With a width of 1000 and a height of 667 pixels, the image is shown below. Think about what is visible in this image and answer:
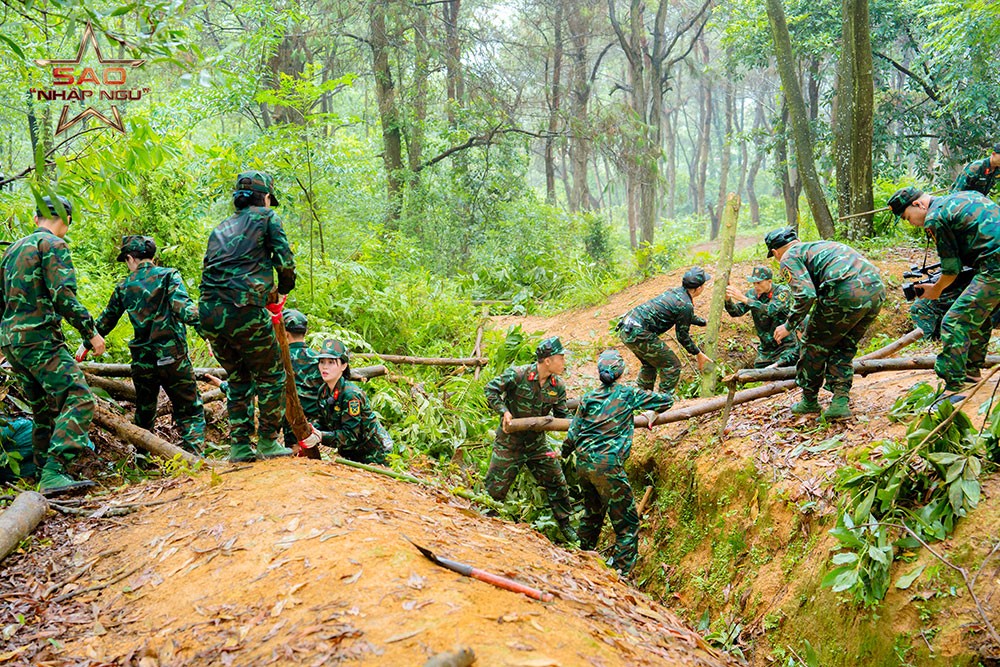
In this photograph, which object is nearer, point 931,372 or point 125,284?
point 125,284

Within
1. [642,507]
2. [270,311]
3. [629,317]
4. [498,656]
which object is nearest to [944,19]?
[629,317]

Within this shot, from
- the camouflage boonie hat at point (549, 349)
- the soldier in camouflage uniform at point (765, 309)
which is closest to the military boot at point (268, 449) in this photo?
the camouflage boonie hat at point (549, 349)

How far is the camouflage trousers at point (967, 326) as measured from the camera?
18.9 feet

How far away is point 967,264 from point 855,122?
24.3 feet

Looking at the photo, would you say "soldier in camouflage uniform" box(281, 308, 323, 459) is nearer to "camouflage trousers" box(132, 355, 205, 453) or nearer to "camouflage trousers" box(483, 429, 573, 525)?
"camouflage trousers" box(132, 355, 205, 453)

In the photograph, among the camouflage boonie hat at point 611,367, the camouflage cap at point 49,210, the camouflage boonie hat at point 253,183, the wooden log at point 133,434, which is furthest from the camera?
the camouflage boonie hat at point 611,367

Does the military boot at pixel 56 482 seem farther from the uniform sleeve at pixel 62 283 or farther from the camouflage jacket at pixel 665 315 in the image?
the camouflage jacket at pixel 665 315

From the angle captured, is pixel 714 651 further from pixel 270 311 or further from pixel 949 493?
pixel 270 311

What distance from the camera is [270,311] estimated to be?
574 centimetres

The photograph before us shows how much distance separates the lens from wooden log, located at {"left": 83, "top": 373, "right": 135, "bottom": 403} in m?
7.52

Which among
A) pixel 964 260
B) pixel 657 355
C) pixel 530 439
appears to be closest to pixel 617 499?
pixel 530 439

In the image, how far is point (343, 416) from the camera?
6902 millimetres

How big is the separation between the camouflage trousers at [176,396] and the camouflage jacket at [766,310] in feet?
22.5

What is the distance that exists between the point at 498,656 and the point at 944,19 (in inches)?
610
